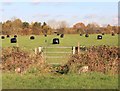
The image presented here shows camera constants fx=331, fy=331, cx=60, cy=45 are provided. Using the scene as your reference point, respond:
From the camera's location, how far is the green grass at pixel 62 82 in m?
11.6

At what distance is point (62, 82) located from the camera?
1244cm

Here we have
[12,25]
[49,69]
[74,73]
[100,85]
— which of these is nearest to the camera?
[100,85]

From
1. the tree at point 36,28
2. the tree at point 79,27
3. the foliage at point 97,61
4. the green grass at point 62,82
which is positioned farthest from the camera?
the tree at point 79,27

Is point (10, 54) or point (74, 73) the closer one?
→ point (74, 73)

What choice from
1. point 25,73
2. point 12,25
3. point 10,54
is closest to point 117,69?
point 25,73

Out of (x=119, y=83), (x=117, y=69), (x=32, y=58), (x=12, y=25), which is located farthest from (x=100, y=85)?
(x=12, y=25)

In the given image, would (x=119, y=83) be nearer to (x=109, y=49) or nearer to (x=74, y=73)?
(x=74, y=73)

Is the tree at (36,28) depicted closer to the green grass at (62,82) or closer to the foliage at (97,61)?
the foliage at (97,61)

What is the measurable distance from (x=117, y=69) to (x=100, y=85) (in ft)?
12.6

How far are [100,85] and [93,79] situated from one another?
136 centimetres

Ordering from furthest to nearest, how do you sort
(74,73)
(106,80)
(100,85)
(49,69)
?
(49,69), (74,73), (106,80), (100,85)

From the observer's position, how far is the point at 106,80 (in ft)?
42.8

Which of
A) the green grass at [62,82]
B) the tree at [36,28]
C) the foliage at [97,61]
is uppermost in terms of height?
the tree at [36,28]

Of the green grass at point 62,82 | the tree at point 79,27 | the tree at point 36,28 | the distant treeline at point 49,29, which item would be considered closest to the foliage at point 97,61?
the green grass at point 62,82
